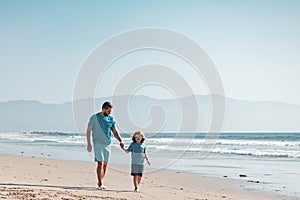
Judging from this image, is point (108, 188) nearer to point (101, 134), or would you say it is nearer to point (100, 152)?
point (100, 152)

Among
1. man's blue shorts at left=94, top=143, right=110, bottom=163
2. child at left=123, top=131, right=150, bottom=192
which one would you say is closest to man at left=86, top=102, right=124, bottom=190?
man's blue shorts at left=94, top=143, right=110, bottom=163

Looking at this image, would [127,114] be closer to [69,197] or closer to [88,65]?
[88,65]

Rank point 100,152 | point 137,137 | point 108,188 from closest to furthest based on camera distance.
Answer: point 100,152 < point 137,137 < point 108,188

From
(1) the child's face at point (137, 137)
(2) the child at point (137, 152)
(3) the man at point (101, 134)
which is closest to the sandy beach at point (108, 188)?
(2) the child at point (137, 152)

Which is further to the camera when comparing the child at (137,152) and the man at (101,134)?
the child at (137,152)

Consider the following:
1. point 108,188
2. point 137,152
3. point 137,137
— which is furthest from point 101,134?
point 108,188

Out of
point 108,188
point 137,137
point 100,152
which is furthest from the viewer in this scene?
point 108,188

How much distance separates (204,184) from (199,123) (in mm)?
7256

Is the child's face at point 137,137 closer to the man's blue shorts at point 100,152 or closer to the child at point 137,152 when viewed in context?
the child at point 137,152

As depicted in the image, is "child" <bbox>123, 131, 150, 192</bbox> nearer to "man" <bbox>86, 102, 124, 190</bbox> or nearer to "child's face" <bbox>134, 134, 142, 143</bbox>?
"child's face" <bbox>134, 134, 142, 143</bbox>

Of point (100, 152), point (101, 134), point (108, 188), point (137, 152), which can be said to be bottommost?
point (108, 188)

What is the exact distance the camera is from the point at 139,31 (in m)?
13.7

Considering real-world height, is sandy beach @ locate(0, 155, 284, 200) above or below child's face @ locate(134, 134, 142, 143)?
below

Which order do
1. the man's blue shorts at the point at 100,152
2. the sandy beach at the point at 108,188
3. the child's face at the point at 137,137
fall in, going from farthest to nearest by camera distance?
the child's face at the point at 137,137, the man's blue shorts at the point at 100,152, the sandy beach at the point at 108,188
